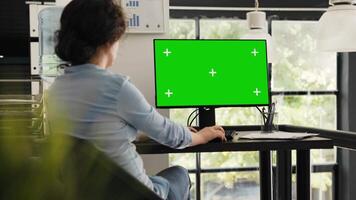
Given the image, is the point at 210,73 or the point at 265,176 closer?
the point at 210,73

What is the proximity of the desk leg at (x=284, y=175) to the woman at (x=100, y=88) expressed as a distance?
3.64 ft

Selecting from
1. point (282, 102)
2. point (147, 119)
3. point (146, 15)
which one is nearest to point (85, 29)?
point (147, 119)

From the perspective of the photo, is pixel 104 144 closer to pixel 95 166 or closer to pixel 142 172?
pixel 142 172

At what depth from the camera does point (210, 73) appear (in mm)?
2166

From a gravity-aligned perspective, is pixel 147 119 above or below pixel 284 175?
above

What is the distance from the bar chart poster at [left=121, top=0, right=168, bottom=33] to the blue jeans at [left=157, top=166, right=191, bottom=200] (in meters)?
0.91

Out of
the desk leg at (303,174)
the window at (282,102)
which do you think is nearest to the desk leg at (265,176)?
the desk leg at (303,174)

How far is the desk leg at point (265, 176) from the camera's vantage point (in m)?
2.45

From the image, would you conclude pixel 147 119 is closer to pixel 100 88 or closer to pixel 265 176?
pixel 100 88

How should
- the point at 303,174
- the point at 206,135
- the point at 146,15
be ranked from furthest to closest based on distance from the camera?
the point at 146,15 → the point at 303,174 → the point at 206,135

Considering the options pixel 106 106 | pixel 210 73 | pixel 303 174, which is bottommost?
pixel 303 174

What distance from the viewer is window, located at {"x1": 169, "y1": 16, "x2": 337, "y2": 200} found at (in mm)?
5539

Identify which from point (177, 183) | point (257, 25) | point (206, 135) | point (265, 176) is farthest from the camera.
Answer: point (257, 25)

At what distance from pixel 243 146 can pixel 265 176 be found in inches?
31.8
